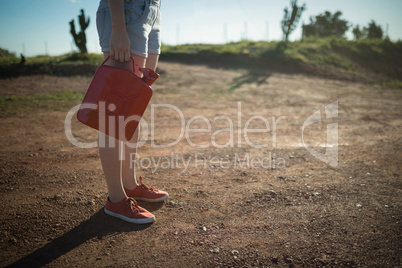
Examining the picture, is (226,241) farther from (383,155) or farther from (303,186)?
(383,155)

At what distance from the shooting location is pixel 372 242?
61.2 inches

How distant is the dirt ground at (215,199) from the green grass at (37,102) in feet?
1.15

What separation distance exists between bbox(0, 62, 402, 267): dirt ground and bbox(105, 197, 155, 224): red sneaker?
0.05 m

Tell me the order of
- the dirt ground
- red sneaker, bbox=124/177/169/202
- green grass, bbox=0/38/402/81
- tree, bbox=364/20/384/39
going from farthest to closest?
tree, bbox=364/20/384/39, green grass, bbox=0/38/402/81, red sneaker, bbox=124/177/169/202, the dirt ground

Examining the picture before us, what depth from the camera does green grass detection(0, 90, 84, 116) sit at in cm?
449

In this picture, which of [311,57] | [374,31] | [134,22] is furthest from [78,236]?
[374,31]

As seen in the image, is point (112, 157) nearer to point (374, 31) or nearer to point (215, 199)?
point (215, 199)

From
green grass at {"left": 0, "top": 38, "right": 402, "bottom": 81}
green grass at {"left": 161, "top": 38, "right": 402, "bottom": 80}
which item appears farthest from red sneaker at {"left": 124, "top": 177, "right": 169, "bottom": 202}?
green grass at {"left": 161, "top": 38, "right": 402, "bottom": 80}

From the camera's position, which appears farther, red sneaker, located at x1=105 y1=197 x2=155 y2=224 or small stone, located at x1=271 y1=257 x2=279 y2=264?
red sneaker, located at x1=105 y1=197 x2=155 y2=224

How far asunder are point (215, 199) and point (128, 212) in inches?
29.1

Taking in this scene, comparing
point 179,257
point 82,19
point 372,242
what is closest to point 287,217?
point 372,242

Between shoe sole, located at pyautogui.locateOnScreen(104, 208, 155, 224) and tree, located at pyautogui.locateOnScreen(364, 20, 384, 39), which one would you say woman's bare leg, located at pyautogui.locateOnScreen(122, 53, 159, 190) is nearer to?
shoe sole, located at pyautogui.locateOnScreen(104, 208, 155, 224)

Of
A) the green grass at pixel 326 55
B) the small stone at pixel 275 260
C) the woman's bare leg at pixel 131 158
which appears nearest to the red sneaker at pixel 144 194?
the woman's bare leg at pixel 131 158

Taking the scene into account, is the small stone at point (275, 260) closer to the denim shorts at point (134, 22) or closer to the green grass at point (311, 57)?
the denim shorts at point (134, 22)
